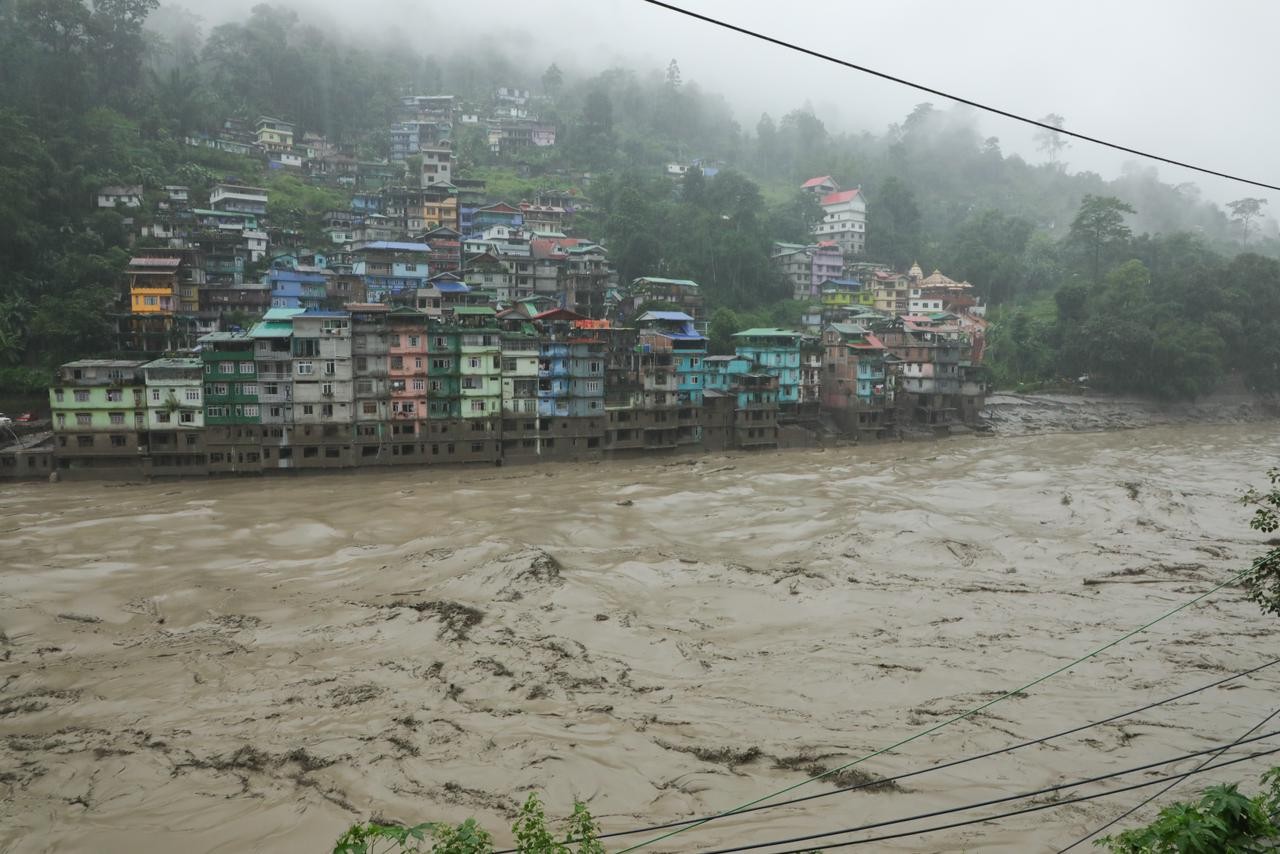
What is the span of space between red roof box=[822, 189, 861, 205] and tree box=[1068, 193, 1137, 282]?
17268 millimetres

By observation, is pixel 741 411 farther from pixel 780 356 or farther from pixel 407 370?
pixel 407 370

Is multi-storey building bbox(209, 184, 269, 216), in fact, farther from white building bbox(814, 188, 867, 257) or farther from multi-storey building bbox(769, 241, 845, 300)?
white building bbox(814, 188, 867, 257)

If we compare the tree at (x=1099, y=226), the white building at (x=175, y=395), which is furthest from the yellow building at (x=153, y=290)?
the tree at (x=1099, y=226)

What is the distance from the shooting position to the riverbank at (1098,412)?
4269cm

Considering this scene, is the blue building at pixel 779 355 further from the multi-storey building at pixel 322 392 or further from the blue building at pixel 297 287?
the blue building at pixel 297 287

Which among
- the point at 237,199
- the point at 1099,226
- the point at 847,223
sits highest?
the point at 847,223

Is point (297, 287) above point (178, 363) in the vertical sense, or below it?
above

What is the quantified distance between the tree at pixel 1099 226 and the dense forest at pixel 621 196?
0.17m

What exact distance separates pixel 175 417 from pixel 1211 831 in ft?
99.2

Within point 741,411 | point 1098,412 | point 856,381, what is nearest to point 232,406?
point 741,411

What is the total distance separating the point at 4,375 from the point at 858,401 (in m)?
35.9

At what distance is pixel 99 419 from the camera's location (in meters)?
26.7

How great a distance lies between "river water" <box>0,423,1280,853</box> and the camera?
9070 millimetres

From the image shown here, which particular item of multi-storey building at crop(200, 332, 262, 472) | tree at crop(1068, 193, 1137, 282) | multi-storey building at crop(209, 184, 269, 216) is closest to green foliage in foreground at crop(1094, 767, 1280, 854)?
multi-storey building at crop(200, 332, 262, 472)
